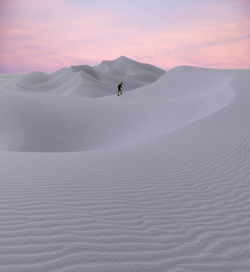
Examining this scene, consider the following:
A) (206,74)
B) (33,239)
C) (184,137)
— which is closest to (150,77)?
(206,74)

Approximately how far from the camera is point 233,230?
351 cm

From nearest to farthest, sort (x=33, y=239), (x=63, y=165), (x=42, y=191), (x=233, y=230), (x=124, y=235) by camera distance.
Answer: (x=33, y=239), (x=124, y=235), (x=233, y=230), (x=42, y=191), (x=63, y=165)

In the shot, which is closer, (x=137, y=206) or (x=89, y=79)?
(x=137, y=206)

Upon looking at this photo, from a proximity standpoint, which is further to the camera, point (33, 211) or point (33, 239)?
point (33, 211)

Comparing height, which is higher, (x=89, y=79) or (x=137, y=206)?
(x=89, y=79)

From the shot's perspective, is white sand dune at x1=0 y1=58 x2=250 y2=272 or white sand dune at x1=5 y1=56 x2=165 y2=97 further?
white sand dune at x1=5 y1=56 x2=165 y2=97

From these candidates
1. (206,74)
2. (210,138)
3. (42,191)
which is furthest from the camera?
(206,74)

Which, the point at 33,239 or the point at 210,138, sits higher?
the point at 210,138

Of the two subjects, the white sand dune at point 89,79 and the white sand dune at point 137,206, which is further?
the white sand dune at point 89,79

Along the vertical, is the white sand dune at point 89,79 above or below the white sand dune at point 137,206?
above

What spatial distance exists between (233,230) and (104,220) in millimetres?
1608

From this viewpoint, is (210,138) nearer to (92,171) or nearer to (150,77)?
(92,171)

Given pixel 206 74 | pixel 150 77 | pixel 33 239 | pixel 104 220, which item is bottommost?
pixel 33 239

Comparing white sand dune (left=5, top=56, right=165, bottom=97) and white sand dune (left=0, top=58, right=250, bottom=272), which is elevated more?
white sand dune (left=5, top=56, right=165, bottom=97)
